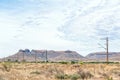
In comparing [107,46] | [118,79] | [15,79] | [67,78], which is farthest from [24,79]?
[107,46]

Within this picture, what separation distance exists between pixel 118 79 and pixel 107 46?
59.9 metres

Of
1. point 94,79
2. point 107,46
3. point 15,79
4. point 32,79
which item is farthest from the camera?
point 107,46

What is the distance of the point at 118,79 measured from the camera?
31.5 meters

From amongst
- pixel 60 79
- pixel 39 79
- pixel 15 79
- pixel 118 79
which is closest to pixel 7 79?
pixel 15 79

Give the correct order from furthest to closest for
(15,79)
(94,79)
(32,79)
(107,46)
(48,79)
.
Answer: (107,46), (94,79), (48,79), (32,79), (15,79)

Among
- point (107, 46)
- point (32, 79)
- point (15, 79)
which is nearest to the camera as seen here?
point (15, 79)

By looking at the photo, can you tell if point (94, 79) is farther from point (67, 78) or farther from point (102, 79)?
point (67, 78)

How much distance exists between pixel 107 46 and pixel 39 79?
2622 inches

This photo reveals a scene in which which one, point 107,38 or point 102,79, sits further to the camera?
point 107,38

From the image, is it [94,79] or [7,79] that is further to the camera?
[94,79]

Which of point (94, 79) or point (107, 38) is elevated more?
point (107, 38)

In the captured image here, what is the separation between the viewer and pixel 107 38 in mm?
96562

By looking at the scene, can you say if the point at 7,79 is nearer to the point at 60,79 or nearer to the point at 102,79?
the point at 60,79

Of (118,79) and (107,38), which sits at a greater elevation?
(107,38)
